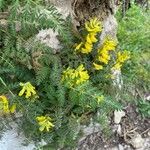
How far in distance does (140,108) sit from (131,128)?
191 mm

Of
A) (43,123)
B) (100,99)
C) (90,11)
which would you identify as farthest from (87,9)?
(43,123)

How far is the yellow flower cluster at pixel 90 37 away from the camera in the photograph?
2775 millimetres

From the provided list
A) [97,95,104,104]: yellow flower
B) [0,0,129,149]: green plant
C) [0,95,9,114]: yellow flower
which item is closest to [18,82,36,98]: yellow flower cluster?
[0,0,129,149]: green plant

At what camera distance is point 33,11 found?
8.13 feet

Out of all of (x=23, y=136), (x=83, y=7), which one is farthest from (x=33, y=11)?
(x=23, y=136)

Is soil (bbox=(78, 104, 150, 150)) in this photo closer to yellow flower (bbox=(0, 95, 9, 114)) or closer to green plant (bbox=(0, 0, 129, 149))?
green plant (bbox=(0, 0, 129, 149))

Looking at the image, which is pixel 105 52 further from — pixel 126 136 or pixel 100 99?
pixel 126 136

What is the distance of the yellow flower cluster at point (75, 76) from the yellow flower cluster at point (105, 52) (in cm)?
17

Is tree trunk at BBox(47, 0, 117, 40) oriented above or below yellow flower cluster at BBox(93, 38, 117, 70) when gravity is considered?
above

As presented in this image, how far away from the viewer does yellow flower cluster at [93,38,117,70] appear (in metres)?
2.87

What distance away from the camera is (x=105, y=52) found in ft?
9.52

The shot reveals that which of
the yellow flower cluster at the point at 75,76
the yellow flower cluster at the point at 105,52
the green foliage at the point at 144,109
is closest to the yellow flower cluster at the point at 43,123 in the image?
the yellow flower cluster at the point at 75,76

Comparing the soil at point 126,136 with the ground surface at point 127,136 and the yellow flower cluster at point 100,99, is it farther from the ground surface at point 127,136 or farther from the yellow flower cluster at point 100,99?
the yellow flower cluster at point 100,99

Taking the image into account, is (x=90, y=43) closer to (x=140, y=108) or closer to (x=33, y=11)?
(x=33, y=11)
